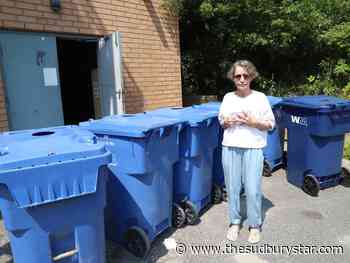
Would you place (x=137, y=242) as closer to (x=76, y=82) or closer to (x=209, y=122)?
(x=209, y=122)

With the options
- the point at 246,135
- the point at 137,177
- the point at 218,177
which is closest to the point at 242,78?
the point at 246,135

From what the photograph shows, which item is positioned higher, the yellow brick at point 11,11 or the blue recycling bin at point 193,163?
the yellow brick at point 11,11

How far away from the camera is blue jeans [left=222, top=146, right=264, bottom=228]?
323 cm

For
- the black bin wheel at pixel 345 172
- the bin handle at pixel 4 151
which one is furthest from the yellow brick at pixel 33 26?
the black bin wheel at pixel 345 172

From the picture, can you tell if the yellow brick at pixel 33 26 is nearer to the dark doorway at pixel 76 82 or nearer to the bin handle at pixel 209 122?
the bin handle at pixel 209 122

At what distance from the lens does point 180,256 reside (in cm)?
315

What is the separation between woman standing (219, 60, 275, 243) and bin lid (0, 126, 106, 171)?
4.51 ft

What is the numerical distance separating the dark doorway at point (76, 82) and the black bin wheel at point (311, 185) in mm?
5535

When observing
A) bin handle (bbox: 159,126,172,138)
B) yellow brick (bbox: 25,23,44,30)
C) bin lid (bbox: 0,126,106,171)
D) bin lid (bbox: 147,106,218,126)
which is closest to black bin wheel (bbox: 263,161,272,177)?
bin lid (bbox: 147,106,218,126)

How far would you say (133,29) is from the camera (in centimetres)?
653

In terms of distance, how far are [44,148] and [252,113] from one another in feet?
6.09

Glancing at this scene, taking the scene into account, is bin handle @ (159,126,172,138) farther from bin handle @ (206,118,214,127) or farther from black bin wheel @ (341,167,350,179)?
black bin wheel @ (341,167,350,179)

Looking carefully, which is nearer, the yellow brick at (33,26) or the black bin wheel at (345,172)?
the yellow brick at (33,26)

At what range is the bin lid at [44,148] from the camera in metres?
2.14
